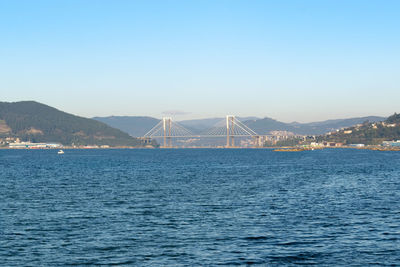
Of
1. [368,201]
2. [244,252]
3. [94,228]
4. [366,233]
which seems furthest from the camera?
[368,201]

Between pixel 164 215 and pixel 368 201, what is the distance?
61.5 feet

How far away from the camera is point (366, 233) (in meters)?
31.0

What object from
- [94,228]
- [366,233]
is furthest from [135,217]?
[366,233]

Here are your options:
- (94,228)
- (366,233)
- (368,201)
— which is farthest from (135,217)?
(368,201)

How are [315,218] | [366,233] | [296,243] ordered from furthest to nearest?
[315,218]
[366,233]
[296,243]

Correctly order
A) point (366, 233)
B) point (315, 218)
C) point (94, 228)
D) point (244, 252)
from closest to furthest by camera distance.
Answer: point (244, 252) → point (366, 233) → point (94, 228) → point (315, 218)

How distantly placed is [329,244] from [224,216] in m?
10.9

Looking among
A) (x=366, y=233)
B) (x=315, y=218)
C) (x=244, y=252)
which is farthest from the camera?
(x=315, y=218)

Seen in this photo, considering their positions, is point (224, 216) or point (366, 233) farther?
point (224, 216)

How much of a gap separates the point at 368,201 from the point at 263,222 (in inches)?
593

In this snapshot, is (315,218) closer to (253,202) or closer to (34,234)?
(253,202)

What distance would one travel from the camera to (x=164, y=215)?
38438 mm

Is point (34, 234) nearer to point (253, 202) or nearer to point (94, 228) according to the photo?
point (94, 228)

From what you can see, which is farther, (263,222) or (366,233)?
(263,222)
